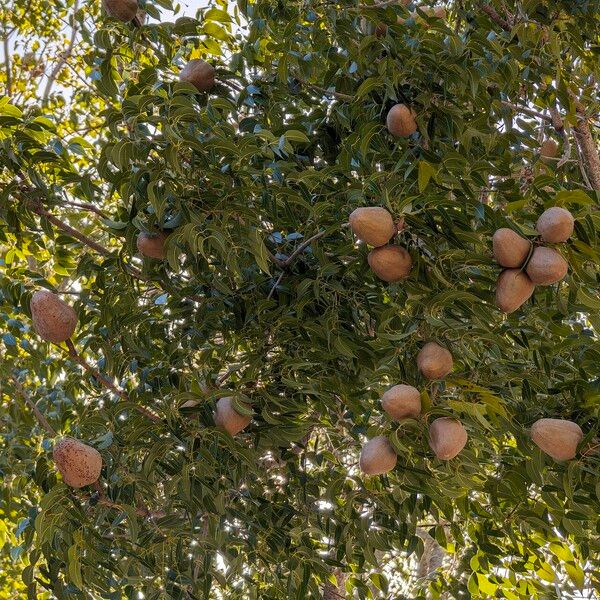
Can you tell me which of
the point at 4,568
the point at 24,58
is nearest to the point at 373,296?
the point at 4,568

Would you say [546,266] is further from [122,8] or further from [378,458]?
[122,8]

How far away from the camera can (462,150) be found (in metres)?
1.68

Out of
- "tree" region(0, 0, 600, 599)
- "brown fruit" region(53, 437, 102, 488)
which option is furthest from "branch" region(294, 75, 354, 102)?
"brown fruit" region(53, 437, 102, 488)

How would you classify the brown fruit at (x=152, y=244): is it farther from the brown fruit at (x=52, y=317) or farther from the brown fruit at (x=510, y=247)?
the brown fruit at (x=510, y=247)

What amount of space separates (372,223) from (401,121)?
0.38 meters

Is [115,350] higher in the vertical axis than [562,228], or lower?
lower

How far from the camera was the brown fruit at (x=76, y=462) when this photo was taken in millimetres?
1423

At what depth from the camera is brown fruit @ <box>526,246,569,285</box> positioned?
4.32 feet

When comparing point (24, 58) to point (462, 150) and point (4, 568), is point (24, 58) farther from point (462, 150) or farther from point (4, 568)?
point (462, 150)

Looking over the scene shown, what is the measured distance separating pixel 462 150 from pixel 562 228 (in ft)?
1.31

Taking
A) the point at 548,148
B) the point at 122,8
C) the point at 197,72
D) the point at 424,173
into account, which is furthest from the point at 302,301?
the point at 548,148

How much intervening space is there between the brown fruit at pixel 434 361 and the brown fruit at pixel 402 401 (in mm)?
39

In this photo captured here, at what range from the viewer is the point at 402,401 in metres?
1.37

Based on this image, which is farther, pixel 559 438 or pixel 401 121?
pixel 401 121
